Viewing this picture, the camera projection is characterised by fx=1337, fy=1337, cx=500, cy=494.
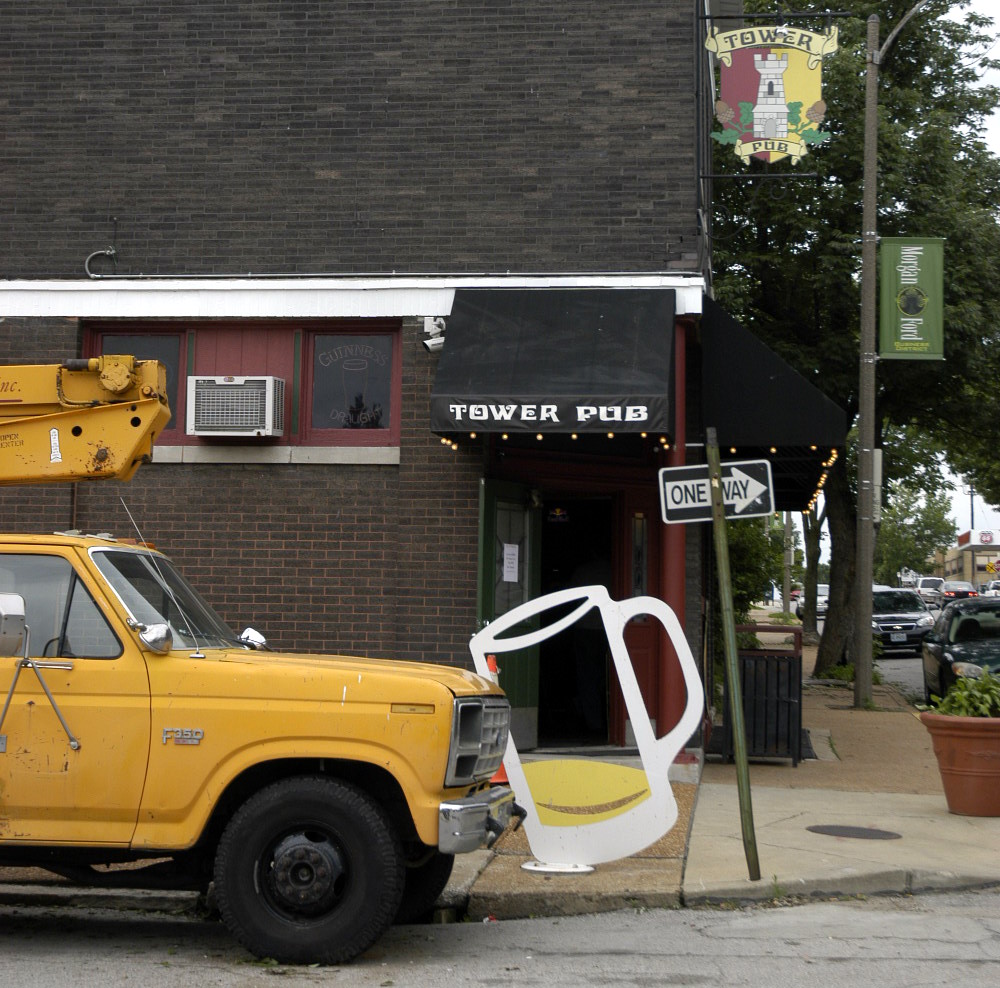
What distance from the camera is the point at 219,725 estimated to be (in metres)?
6.40

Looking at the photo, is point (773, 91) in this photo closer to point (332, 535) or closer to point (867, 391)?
point (332, 535)

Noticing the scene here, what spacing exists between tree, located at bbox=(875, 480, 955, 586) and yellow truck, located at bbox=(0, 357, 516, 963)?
3677 inches

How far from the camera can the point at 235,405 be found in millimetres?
11719

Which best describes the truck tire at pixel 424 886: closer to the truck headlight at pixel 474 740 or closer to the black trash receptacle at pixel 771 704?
the truck headlight at pixel 474 740

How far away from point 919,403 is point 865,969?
59.7 ft

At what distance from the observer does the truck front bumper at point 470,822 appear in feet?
20.5

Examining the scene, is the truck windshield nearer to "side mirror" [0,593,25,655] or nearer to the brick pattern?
"side mirror" [0,593,25,655]

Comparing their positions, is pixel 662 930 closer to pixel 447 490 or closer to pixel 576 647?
pixel 447 490

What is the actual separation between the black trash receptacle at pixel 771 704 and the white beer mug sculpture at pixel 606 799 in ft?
14.2

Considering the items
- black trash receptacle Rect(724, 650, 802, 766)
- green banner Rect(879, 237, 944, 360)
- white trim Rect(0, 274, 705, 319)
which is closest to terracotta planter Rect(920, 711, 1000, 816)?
black trash receptacle Rect(724, 650, 802, 766)

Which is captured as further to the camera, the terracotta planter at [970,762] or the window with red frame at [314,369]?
the window with red frame at [314,369]

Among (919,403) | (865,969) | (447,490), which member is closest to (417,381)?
(447,490)

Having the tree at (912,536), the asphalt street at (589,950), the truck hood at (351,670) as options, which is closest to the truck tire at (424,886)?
the asphalt street at (589,950)

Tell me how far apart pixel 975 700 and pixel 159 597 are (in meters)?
6.32
